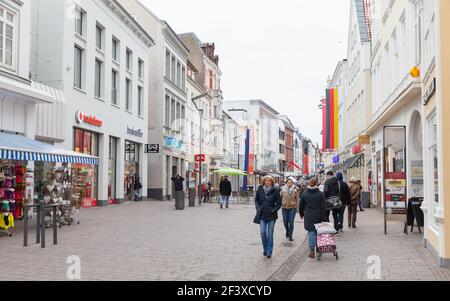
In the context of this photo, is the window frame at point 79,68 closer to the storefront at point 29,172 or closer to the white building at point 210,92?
the storefront at point 29,172

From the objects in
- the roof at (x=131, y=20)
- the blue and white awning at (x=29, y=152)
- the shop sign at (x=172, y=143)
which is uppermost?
the roof at (x=131, y=20)

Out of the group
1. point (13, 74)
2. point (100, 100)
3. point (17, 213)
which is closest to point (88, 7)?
point (100, 100)

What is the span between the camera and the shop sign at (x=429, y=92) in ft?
31.5

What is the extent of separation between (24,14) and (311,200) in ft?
40.4

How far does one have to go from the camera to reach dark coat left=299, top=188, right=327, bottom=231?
10.5 metres

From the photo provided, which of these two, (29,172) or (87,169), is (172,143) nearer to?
(87,169)

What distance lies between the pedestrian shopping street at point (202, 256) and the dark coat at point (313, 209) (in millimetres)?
729

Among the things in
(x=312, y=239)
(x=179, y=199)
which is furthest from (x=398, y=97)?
(x=179, y=199)

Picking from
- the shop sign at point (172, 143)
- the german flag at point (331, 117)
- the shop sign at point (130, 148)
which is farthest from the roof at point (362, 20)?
the shop sign at point (130, 148)

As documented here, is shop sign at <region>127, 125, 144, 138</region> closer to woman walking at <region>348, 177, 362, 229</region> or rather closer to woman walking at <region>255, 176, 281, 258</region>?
woman walking at <region>348, 177, 362, 229</region>

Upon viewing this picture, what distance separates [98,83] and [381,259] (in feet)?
64.6

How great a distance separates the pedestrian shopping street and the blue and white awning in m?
1.99

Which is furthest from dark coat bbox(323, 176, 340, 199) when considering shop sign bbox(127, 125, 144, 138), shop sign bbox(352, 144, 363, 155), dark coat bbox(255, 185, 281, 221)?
shop sign bbox(352, 144, 363, 155)
